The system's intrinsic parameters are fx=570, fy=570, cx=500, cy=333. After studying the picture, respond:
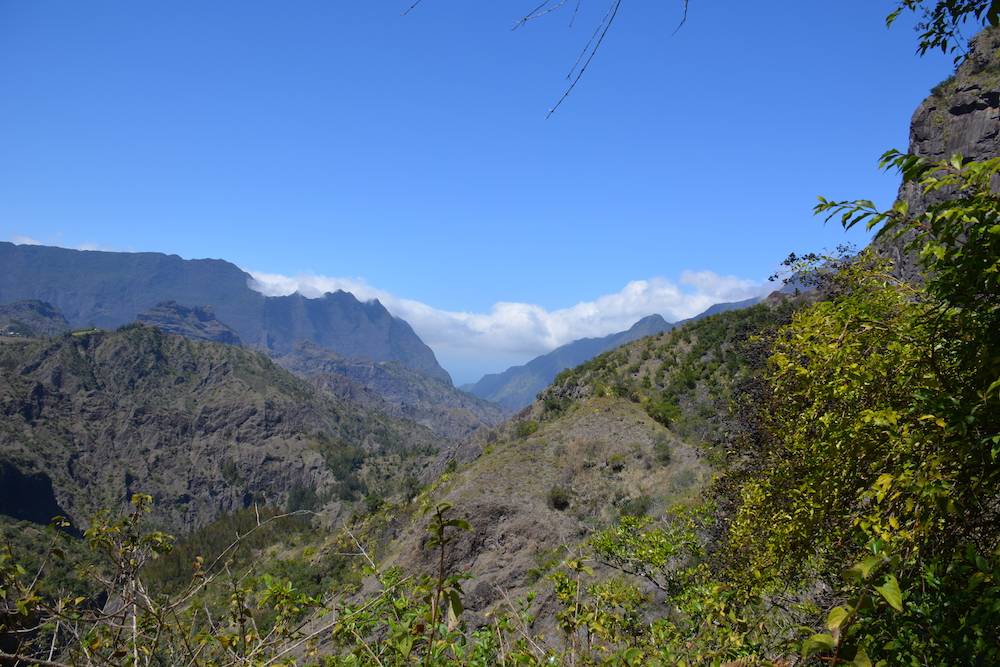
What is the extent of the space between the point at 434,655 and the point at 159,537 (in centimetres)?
234

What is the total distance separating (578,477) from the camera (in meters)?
25.7

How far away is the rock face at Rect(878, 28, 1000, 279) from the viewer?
3959 centimetres

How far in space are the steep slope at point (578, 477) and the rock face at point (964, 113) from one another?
1702cm

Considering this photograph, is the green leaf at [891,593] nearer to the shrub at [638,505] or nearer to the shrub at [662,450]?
the shrub at [638,505]

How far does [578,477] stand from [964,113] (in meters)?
Result: 42.1

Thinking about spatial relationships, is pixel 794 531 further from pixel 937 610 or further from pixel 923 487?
pixel 937 610

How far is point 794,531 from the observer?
6.22 m

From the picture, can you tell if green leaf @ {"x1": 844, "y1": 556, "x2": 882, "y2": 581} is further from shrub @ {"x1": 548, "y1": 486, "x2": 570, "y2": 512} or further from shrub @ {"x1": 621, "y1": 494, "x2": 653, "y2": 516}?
shrub @ {"x1": 548, "y1": 486, "x2": 570, "y2": 512}

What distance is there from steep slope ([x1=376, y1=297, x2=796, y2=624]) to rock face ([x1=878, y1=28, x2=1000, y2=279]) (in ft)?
55.8

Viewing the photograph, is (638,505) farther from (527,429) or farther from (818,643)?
(818,643)

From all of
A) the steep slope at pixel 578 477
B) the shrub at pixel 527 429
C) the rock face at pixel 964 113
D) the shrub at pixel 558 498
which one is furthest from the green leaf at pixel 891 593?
the rock face at pixel 964 113

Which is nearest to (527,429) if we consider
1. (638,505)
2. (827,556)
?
(638,505)

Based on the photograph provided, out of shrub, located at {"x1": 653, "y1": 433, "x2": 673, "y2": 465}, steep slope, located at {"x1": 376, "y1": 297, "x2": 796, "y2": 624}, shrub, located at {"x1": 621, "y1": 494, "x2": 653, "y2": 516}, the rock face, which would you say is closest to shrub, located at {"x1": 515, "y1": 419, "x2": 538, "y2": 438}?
steep slope, located at {"x1": 376, "y1": 297, "x2": 796, "y2": 624}

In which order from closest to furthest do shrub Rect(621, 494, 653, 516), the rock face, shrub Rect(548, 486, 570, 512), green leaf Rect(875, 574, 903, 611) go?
green leaf Rect(875, 574, 903, 611)
shrub Rect(621, 494, 653, 516)
shrub Rect(548, 486, 570, 512)
the rock face
